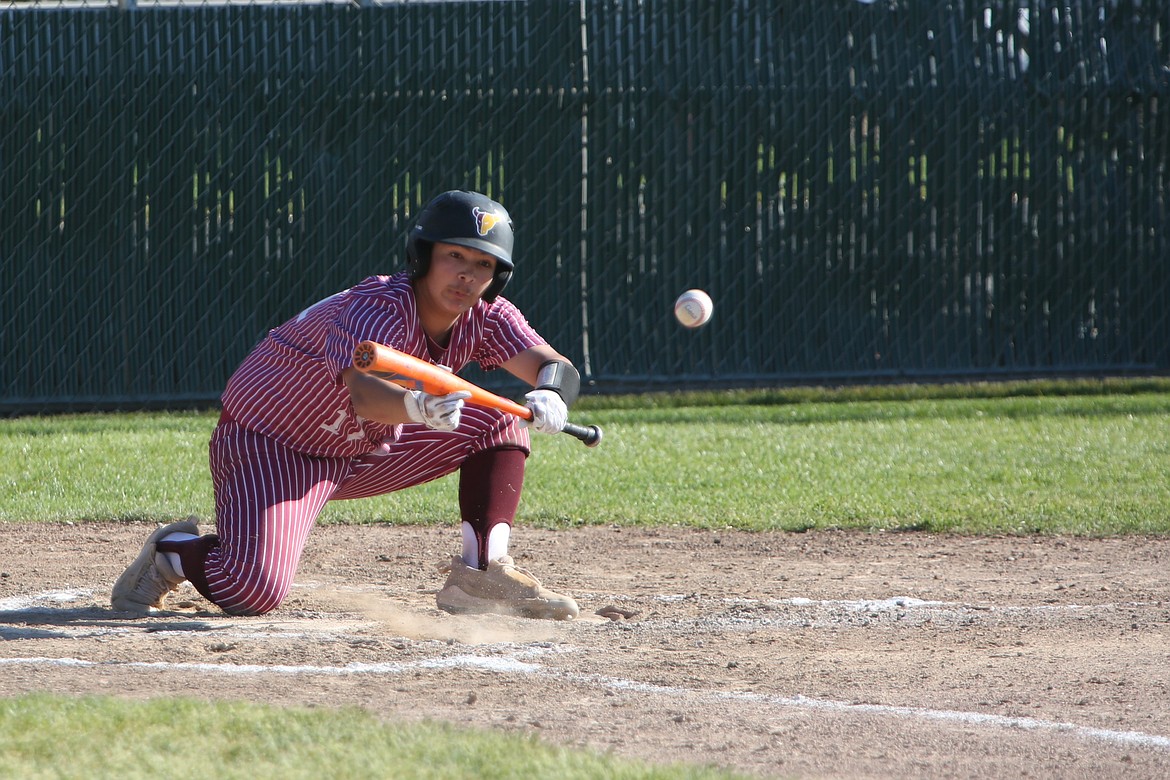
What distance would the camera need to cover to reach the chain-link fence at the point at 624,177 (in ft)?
31.2

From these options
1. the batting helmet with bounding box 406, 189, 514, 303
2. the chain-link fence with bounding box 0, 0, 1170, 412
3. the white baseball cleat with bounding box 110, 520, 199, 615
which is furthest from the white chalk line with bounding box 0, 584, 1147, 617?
the chain-link fence with bounding box 0, 0, 1170, 412

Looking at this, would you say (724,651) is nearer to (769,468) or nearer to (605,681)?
(605,681)

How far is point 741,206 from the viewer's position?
9883mm

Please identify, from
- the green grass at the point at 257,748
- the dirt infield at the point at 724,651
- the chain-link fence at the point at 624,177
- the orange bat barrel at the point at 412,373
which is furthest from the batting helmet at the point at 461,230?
the chain-link fence at the point at 624,177

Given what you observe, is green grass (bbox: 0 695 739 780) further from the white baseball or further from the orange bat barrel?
the white baseball

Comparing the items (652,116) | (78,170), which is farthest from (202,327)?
(652,116)

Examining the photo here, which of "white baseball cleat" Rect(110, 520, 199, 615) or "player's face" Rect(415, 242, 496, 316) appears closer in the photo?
"player's face" Rect(415, 242, 496, 316)

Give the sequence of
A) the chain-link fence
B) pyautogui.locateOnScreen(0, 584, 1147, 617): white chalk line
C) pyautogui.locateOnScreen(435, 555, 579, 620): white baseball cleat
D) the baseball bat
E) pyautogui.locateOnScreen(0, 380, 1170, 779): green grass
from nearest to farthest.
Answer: pyautogui.locateOnScreen(0, 380, 1170, 779): green grass < the baseball bat < pyautogui.locateOnScreen(435, 555, 579, 620): white baseball cleat < pyautogui.locateOnScreen(0, 584, 1147, 617): white chalk line < the chain-link fence

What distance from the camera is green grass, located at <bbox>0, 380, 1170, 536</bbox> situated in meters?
6.16

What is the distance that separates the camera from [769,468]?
23.7 ft

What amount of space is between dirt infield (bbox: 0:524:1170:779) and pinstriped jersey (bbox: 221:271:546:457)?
0.56 metres

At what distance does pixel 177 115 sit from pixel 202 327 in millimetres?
1492

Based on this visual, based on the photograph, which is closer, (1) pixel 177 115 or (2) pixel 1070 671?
(2) pixel 1070 671

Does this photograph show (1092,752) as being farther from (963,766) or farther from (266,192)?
(266,192)
